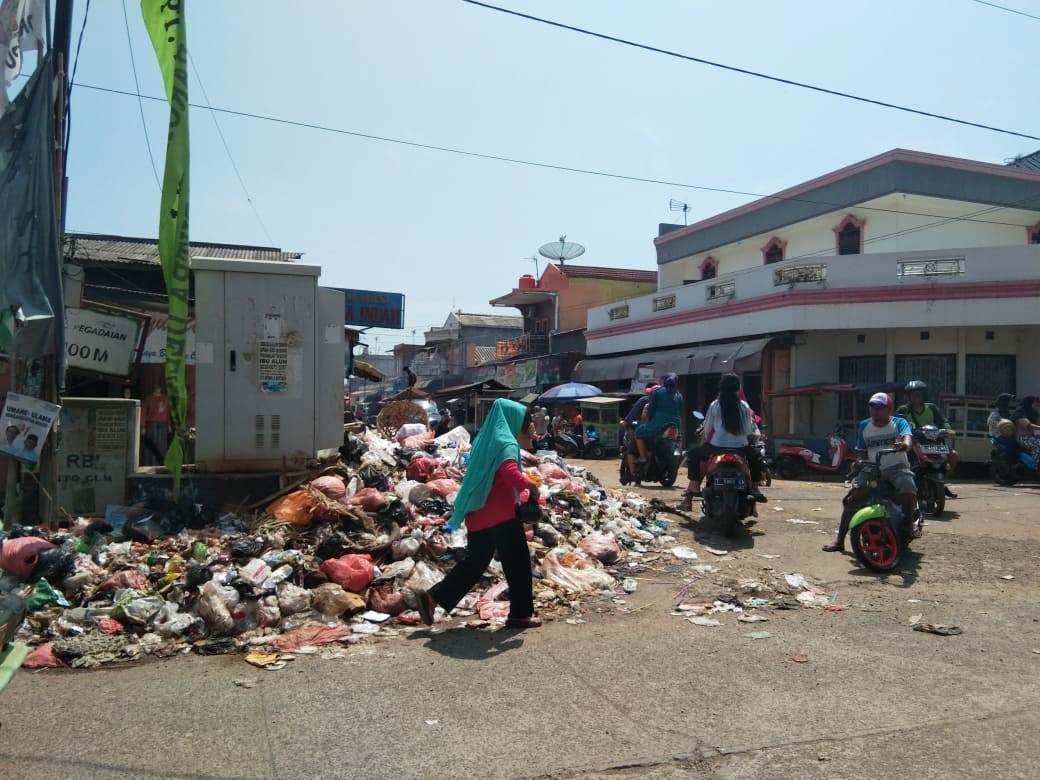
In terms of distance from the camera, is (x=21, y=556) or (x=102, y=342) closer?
(x=21, y=556)

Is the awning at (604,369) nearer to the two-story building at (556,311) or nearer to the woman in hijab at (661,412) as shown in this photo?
the two-story building at (556,311)

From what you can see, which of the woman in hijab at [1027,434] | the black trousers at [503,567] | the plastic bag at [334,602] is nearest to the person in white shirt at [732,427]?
the black trousers at [503,567]

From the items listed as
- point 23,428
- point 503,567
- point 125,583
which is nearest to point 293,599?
point 125,583

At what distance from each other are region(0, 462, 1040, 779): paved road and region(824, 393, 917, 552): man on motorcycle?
4.24 feet

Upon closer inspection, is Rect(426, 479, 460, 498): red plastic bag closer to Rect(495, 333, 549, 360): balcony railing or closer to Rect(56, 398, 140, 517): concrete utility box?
Rect(56, 398, 140, 517): concrete utility box

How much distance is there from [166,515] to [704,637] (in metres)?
4.81

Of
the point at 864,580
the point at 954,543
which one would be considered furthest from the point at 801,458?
the point at 864,580

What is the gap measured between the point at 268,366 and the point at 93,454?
1.89 meters

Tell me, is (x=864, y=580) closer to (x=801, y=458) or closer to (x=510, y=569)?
(x=510, y=569)

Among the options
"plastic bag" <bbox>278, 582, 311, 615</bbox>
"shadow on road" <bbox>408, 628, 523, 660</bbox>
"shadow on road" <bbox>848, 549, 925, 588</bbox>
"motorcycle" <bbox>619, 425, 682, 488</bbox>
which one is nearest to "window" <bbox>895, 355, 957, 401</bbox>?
"motorcycle" <bbox>619, 425, 682, 488</bbox>

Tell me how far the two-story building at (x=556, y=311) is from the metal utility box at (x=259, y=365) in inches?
1049

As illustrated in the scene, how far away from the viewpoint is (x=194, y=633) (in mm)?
5238

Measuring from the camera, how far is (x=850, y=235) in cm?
2442

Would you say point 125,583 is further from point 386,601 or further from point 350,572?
point 386,601
